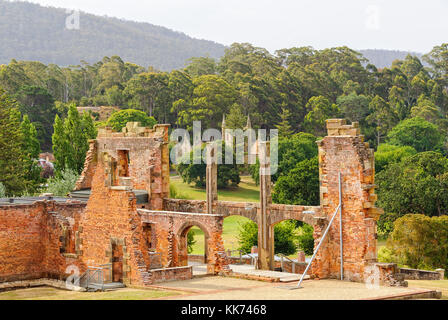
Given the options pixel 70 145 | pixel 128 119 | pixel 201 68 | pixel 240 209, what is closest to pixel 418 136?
pixel 128 119

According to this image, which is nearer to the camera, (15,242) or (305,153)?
(15,242)

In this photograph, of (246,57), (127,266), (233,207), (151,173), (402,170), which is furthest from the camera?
(246,57)

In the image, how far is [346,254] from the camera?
2525 centimetres

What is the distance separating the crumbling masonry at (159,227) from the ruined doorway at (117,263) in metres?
0.03

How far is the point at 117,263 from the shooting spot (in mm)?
25109

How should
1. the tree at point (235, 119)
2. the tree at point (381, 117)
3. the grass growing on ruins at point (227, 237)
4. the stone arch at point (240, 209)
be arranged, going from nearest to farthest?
the stone arch at point (240, 209), the grass growing on ruins at point (227, 237), the tree at point (235, 119), the tree at point (381, 117)

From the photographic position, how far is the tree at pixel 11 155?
51.1 m

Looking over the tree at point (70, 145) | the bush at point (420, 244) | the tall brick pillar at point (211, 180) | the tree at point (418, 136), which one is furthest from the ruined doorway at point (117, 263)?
the tree at point (418, 136)

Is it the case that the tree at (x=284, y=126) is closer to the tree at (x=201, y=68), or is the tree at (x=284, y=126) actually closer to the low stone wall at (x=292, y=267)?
the tree at (x=201, y=68)

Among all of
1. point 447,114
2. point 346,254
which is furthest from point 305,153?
point 346,254

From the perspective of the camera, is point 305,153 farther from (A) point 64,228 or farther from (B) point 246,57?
(B) point 246,57

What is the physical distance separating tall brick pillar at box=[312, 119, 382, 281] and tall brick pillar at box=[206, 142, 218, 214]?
6794mm

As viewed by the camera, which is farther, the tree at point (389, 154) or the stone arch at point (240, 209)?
the tree at point (389, 154)

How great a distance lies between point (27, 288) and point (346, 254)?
11.5 meters
